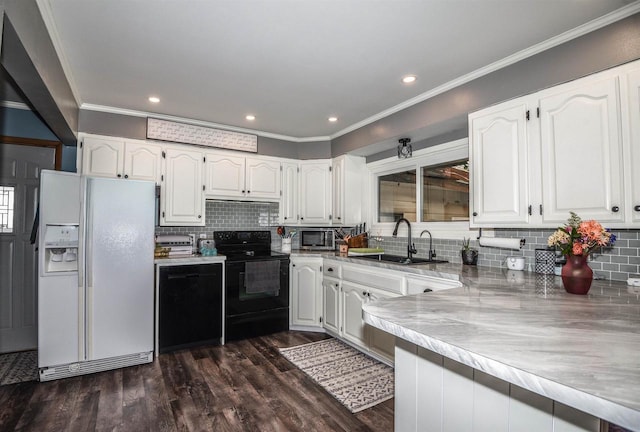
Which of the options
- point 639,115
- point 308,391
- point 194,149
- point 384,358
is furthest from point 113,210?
point 639,115

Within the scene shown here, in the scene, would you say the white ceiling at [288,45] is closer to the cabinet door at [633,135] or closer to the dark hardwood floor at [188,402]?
the cabinet door at [633,135]

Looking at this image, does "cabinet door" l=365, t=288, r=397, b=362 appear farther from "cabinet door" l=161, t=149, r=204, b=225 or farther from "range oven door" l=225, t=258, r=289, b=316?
"cabinet door" l=161, t=149, r=204, b=225

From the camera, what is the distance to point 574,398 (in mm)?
616

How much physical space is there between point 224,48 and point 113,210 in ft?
5.63

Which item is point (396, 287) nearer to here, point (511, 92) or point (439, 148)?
point (439, 148)

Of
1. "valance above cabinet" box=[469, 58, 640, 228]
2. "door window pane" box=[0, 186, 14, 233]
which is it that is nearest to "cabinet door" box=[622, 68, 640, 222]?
"valance above cabinet" box=[469, 58, 640, 228]

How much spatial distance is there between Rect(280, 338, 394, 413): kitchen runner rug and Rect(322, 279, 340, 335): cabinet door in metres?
0.19

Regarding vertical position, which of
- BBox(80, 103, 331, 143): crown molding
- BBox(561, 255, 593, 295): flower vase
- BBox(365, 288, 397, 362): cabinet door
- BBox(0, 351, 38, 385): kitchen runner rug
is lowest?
BBox(0, 351, 38, 385): kitchen runner rug

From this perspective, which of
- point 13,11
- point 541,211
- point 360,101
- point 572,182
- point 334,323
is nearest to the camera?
point 13,11

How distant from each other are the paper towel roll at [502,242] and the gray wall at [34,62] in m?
3.02

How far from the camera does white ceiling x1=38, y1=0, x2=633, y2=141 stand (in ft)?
5.79

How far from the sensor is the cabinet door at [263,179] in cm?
392

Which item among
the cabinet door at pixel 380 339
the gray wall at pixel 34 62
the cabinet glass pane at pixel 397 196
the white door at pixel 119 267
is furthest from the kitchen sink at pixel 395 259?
the gray wall at pixel 34 62

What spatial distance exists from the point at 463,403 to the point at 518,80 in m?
2.10
